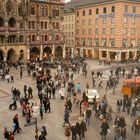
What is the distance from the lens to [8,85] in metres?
37.7

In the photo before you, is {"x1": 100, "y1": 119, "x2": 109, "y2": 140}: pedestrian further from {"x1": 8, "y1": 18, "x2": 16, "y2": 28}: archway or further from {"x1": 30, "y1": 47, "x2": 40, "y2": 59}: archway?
{"x1": 8, "y1": 18, "x2": 16, "y2": 28}: archway

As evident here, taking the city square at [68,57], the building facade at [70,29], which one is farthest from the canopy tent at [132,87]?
the building facade at [70,29]

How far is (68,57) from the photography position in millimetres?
64125

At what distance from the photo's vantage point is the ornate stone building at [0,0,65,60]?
194 ft

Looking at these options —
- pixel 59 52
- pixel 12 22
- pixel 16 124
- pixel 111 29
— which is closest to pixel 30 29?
pixel 12 22

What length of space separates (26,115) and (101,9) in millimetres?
52350

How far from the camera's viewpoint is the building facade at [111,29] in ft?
214

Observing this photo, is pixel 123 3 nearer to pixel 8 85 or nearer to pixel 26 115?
pixel 8 85

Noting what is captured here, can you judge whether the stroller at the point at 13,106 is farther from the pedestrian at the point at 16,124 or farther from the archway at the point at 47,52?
the archway at the point at 47,52

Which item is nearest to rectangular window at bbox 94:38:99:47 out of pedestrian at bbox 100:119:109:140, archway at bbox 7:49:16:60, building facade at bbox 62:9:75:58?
building facade at bbox 62:9:75:58

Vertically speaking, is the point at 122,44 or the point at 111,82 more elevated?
the point at 122,44

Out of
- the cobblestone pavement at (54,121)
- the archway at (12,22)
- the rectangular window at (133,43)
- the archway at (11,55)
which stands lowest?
the cobblestone pavement at (54,121)

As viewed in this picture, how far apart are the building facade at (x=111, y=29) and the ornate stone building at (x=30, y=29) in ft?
29.5

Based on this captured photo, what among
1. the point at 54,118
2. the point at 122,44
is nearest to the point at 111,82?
the point at 54,118
